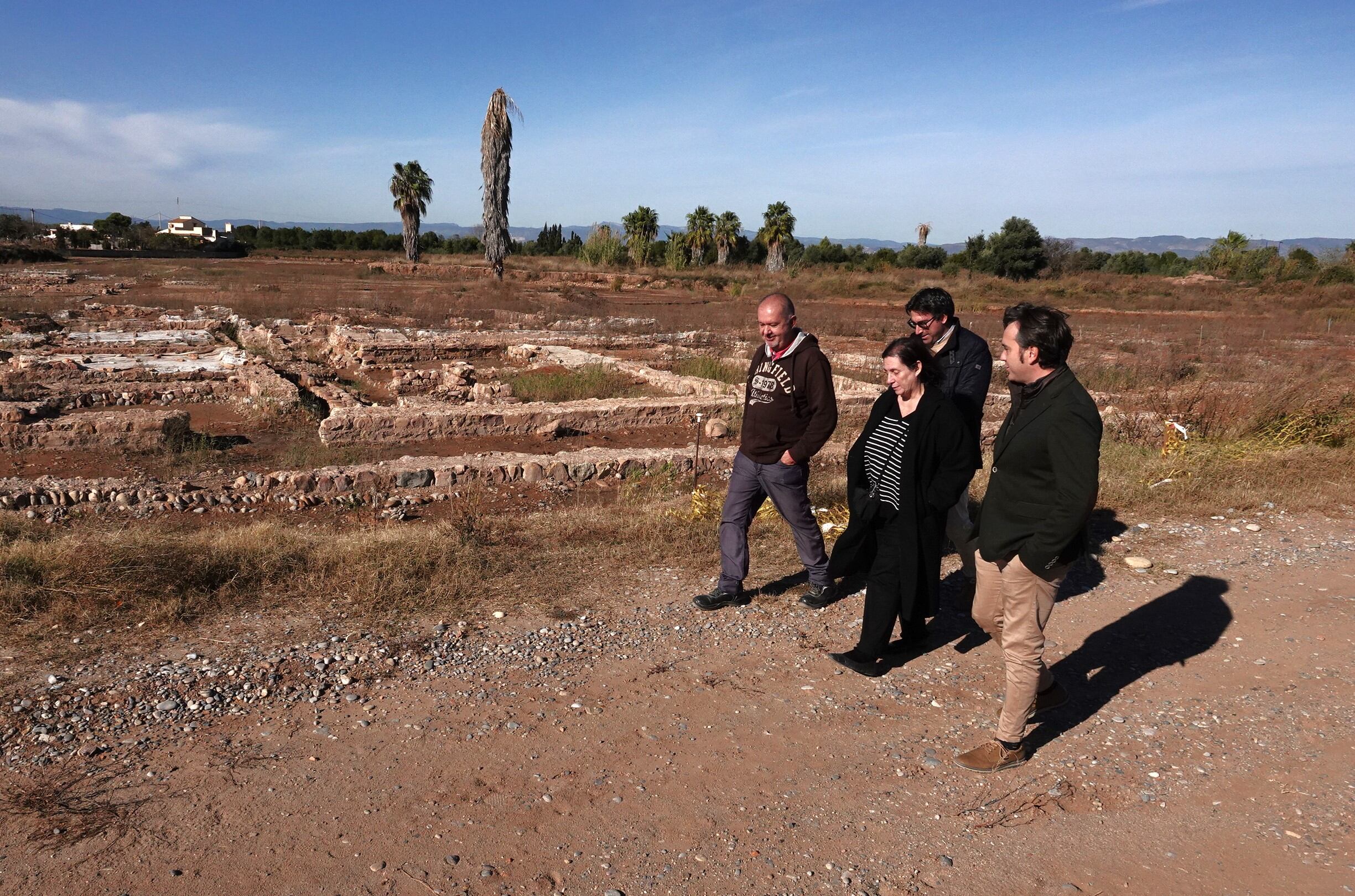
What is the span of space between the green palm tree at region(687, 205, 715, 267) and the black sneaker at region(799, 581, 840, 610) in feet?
169

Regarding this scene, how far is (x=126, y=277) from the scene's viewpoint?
35.0 m

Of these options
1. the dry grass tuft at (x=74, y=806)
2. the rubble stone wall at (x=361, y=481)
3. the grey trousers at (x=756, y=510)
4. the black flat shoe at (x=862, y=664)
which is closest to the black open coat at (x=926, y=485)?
the black flat shoe at (x=862, y=664)

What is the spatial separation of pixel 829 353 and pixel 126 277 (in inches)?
1245

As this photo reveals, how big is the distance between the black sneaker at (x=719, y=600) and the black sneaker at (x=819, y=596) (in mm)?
362

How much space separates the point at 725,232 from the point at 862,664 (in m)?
53.8

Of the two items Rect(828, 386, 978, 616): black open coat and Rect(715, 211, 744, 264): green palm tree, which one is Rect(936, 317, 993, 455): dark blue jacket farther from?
Rect(715, 211, 744, 264): green palm tree

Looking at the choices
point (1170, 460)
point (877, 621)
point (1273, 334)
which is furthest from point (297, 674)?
point (1273, 334)

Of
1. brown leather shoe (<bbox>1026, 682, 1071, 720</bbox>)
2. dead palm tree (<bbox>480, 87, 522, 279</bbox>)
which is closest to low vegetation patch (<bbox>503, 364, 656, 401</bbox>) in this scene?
brown leather shoe (<bbox>1026, 682, 1071, 720</bbox>)

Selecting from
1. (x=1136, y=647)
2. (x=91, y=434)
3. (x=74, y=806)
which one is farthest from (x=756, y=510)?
(x=91, y=434)

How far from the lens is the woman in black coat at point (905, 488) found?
383cm

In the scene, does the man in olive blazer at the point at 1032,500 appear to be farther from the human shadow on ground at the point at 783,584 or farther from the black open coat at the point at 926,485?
the human shadow on ground at the point at 783,584

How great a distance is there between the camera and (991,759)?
3.35 metres

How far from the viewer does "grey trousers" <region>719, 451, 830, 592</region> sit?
14.9ft

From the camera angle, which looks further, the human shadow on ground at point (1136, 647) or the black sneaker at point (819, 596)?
the black sneaker at point (819, 596)
